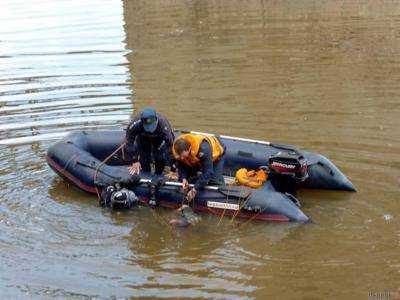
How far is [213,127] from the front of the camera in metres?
11.8

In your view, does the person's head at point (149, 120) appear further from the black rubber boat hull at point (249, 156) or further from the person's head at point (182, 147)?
the black rubber boat hull at point (249, 156)

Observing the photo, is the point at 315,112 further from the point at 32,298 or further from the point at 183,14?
the point at 183,14

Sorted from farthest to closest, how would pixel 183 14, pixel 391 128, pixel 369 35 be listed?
pixel 183 14
pixel 369 35
pixel 391 128

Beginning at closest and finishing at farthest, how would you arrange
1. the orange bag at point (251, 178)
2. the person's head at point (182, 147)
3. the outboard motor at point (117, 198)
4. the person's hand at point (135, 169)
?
the person's head at point (182, 147)
the orange bag at point (251, 178)
the outboard motor at point (117, 198)
the person's hand at point (135, 169)

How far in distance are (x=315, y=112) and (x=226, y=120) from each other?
5.31 feet

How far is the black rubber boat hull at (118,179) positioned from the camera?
8281mm

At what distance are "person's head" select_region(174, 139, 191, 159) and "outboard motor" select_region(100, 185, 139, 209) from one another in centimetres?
109

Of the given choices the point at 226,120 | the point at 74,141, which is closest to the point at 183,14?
the point at 226,120

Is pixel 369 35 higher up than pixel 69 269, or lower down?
higher up

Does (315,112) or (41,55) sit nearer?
(315,112)

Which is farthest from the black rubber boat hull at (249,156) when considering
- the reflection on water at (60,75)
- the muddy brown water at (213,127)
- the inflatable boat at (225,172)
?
the reflection on water at (60,75)

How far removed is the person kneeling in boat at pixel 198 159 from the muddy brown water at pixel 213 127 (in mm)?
517

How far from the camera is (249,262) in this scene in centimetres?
721

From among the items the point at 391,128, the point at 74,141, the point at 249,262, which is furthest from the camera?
the point at 391,128
